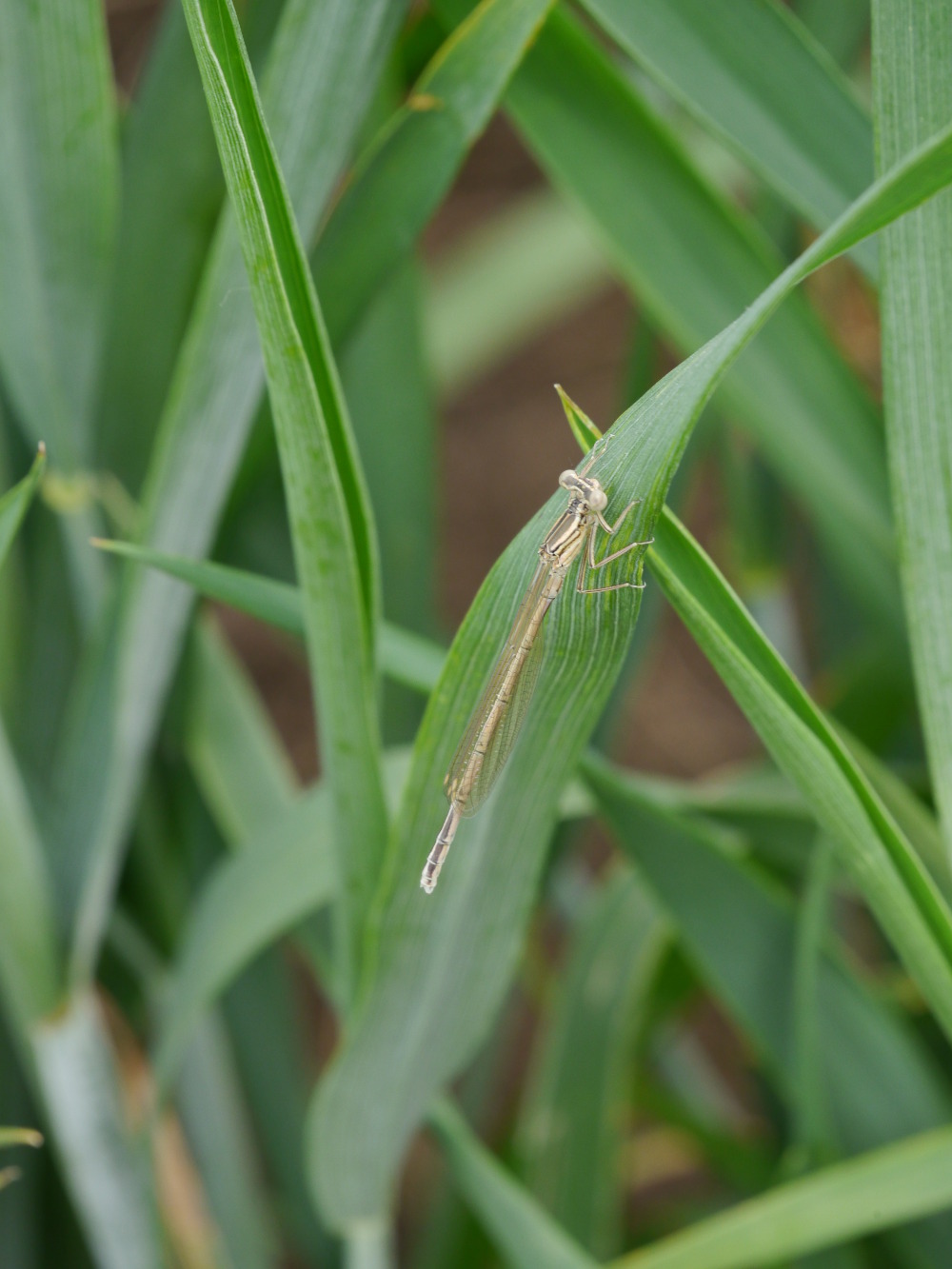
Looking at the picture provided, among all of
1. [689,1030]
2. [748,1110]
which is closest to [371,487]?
[748,1110]

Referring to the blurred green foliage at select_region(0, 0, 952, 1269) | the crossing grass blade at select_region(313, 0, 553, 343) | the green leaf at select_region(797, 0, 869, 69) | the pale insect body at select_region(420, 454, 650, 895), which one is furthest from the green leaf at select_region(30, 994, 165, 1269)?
the green leaf at select_region(797, 0, 869, 69)

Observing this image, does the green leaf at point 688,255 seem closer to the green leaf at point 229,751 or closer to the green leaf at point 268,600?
the green leaf at point 268,600

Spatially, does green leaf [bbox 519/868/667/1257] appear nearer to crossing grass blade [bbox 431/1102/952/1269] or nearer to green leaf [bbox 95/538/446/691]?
crossing grass blade [bbox 431/1102/952/1269]

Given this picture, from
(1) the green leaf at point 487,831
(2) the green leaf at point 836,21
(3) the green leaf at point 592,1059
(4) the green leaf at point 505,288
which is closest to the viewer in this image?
(1) the green leaf at point 487,831

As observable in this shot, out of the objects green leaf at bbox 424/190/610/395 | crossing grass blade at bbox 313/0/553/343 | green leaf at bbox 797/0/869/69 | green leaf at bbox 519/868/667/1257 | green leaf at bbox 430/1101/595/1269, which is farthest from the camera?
green leaf at bbox 424/190/610/395

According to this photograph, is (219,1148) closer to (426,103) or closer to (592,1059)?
(592,1059)

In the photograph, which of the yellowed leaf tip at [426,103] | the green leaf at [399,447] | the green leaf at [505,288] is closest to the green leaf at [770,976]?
the green leaf at [399,447]

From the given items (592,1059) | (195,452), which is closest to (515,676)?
(195,452)
